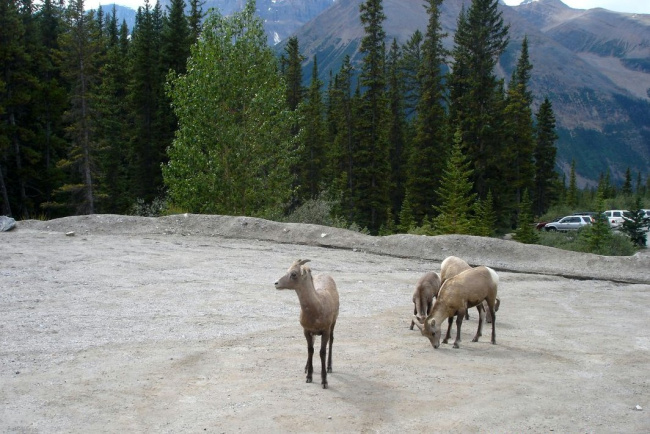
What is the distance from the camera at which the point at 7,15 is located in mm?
40719

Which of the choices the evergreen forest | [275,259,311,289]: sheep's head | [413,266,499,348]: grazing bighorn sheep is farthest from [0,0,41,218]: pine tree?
[275,259,311,289]: sheep's head

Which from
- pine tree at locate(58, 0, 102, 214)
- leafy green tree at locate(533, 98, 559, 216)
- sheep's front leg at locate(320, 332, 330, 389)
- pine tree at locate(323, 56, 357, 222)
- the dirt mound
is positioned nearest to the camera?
sheep's front leg at locate(320, 332, 330, 389)

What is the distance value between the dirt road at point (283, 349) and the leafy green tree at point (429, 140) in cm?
3339

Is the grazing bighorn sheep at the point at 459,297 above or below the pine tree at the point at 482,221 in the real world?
below

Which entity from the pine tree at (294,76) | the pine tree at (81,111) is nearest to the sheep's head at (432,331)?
the pine tree at (81,111)

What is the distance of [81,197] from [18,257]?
26541mm

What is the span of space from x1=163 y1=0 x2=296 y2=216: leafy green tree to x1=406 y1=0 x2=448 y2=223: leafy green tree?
77.5 ft

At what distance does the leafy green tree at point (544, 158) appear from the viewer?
219ft

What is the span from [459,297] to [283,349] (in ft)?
10.3

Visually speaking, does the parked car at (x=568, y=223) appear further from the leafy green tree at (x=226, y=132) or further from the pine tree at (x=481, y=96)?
the leafy green tree at (x=226, y=132)

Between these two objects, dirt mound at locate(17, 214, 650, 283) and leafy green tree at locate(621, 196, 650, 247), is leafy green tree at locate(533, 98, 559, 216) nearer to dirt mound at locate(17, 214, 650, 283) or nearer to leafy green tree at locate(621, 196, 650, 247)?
leafy green tree at locate(621, 196, 650, 247)

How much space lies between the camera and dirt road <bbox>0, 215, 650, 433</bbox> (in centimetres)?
714

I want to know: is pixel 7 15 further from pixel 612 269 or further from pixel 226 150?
pixel 612 269

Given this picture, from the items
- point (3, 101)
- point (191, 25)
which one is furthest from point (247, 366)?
point (191, 25)
